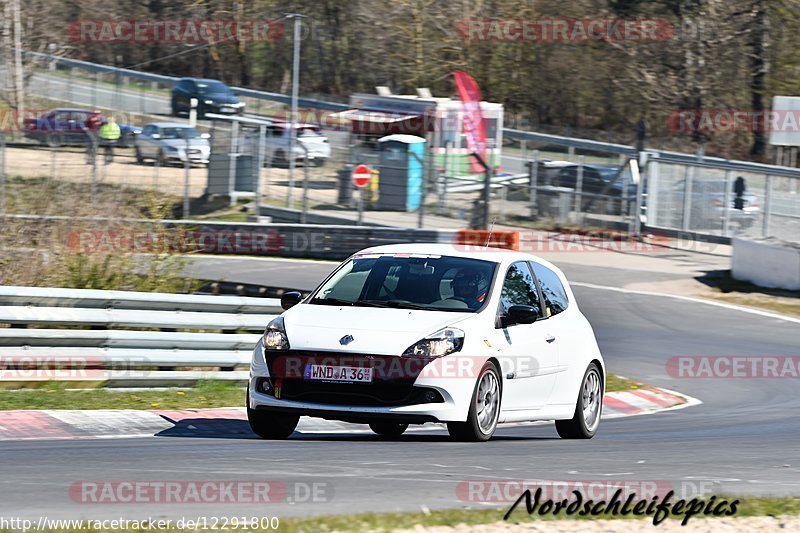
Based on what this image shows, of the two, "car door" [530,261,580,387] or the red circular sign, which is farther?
the red circular sign

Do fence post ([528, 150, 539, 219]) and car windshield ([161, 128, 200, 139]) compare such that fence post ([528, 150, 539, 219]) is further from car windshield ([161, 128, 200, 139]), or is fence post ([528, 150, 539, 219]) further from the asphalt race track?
the asphalt race track

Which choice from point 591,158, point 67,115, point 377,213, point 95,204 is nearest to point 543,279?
point 95,204

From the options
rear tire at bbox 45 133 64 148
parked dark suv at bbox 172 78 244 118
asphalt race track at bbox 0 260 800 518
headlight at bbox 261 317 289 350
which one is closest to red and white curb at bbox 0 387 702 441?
asphalt race track at bbox 0 260 800 518

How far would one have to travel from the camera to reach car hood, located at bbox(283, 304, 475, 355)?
8.59 metres

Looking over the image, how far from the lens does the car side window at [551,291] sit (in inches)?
402

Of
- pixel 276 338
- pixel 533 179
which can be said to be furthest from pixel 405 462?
pixel 533 179

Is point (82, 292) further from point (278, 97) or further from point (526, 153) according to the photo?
point (278, 97)

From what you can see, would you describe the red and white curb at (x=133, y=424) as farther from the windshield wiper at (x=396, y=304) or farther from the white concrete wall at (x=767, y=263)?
the white concrete wall at (x=767, y=263)

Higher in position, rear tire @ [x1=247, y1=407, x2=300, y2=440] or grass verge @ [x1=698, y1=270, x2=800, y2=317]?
rear tire @ [x1=247, y1=407, x2=300, y2=440]

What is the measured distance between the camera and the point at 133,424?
32.6ft

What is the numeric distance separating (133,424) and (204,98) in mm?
48132

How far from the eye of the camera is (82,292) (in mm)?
11641

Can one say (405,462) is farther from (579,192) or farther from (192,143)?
(192,143)

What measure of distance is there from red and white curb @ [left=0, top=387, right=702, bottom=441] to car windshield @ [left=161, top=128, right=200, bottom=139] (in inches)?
1170
